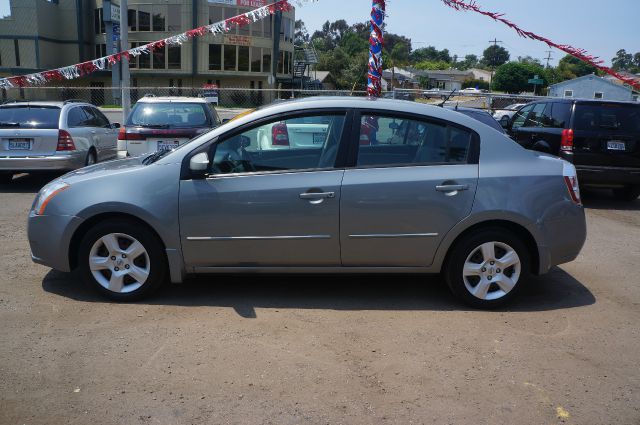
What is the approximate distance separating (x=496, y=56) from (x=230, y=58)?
120 meters

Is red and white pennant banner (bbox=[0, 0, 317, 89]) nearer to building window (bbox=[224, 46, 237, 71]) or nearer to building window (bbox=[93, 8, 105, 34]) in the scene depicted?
building window (bbox=[224, 46, 237, 71])

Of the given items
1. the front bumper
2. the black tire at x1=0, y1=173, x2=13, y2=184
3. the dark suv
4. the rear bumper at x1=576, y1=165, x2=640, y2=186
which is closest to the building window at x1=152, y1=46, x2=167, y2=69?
the black tire at x1=0, y1=173, x2=13, y2=184

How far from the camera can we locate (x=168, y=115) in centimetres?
966

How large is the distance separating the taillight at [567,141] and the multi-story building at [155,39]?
1515 inches

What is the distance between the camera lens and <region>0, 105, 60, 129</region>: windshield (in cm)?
964

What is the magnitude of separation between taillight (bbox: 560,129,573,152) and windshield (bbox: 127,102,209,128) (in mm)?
6009

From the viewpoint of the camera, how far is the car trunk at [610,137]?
935 cm

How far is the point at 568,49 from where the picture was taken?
28.5 feet

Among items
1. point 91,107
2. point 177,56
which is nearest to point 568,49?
point 91,107

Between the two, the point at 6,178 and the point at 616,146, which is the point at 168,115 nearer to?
the point at 6,178

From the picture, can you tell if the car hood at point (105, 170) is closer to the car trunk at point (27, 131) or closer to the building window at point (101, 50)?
the car trunk at point (27, 131)

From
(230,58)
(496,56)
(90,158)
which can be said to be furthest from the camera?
(496,56)

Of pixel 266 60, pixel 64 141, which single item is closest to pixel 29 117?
pixel 64 141

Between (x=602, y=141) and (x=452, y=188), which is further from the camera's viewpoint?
(x=602, y=141)
